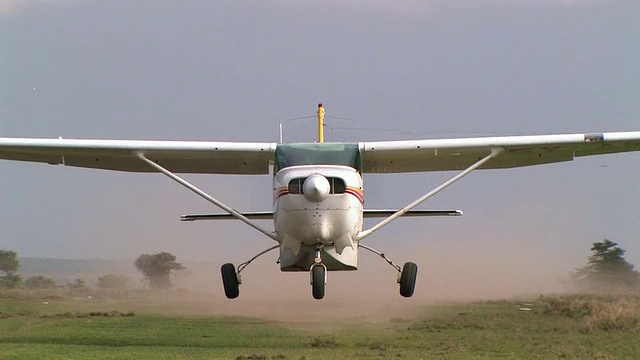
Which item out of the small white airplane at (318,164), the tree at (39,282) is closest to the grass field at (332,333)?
the tree at (39,282)

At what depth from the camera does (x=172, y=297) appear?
34.8 m

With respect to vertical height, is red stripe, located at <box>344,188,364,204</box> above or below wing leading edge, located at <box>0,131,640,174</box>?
below

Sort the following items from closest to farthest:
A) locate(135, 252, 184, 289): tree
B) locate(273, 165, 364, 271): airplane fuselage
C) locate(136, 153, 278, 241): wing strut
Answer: locate(273, 165, 364, 271): airplane fuselage, locate(136, 153, 278, 241): wing strut, locate(135, 252, 184, 289): tree

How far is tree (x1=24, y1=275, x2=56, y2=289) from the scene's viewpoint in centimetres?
3947

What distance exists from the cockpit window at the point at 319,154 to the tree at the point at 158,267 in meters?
12.6

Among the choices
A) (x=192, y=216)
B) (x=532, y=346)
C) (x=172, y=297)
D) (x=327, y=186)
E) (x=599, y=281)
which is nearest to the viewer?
(x=327, y=186)

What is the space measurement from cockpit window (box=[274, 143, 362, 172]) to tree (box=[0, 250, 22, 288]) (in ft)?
68.0

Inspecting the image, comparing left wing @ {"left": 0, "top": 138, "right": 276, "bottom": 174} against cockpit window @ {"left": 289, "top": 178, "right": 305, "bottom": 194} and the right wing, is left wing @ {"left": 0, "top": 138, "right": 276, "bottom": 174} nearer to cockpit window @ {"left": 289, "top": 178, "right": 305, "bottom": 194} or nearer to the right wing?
the right wing

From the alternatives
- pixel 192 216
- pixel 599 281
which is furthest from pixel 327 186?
pixel 599 281

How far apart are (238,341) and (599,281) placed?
1371cm

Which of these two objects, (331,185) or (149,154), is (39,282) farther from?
(331,185)

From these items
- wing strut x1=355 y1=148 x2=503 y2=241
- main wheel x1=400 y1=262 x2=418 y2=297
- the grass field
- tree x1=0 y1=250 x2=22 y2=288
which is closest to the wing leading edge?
wing strut x1=355 y1=148 x2=503 y2=241

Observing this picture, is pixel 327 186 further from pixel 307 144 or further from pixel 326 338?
pixel 326 338

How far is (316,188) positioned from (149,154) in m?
5.15
